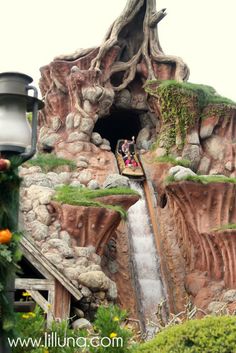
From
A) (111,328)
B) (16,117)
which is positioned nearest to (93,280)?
(111,328)

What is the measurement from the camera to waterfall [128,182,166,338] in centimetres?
1603

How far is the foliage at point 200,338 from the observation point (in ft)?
A: 17.5

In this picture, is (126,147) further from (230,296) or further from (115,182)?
(230,296)

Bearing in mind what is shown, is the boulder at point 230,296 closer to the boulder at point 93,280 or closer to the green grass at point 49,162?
the boulder at point 93,280

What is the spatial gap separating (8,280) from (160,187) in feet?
52.5

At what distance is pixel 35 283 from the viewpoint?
38.3 feet

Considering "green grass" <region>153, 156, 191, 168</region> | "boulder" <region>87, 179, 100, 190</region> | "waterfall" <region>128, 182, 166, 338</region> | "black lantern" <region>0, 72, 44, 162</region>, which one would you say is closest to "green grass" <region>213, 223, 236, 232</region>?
"waterfall" <region>128, 182, 166, 338</region>

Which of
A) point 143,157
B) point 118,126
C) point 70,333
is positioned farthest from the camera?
point 118,126

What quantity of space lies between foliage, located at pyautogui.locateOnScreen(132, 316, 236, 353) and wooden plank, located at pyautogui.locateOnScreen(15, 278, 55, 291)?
20.4 ft

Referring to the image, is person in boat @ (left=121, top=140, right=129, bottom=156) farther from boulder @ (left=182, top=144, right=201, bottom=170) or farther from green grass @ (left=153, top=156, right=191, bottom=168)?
boulder @ (left=182, top=144, right=201, bottom=170)

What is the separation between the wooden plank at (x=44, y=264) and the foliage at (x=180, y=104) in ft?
31.4

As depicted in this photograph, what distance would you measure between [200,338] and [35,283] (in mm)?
6817

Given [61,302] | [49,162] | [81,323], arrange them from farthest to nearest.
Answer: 1. [49,162]
2. [61,302]
3. [81,323]

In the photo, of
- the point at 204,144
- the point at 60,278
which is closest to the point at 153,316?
the point at 60,278
